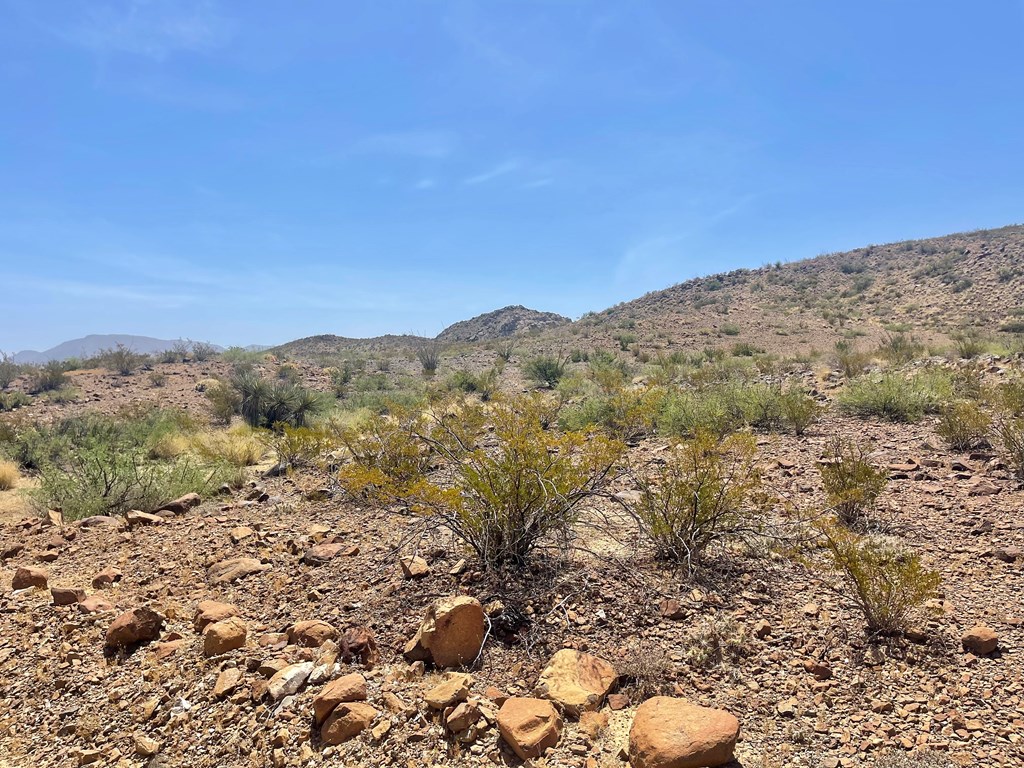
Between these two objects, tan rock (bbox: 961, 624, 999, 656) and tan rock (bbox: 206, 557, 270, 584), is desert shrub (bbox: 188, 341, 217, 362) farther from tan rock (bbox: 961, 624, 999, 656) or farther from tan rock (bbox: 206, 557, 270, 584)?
tan rock (bbox: 961, 624, 999, 656)

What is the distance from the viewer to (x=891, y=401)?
935 cm

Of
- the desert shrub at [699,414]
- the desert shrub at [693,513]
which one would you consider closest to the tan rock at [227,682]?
the desert shrub at [693,513]

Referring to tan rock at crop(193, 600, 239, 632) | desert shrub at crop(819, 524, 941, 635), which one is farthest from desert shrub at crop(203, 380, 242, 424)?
desert shrub at crop(819, 524, 941, 635)

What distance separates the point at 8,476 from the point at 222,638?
8415mm

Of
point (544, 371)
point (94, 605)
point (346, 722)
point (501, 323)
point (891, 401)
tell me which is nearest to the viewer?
point (346, 722)

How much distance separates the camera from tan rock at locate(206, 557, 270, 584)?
454cm

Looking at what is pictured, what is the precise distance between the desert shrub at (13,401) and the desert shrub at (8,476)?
36.1ft

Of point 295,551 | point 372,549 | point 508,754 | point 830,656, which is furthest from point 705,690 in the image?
point 295,551

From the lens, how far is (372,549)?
16.2 ft

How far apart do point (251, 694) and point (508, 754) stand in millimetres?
1481

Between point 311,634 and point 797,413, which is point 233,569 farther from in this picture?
point 797,413

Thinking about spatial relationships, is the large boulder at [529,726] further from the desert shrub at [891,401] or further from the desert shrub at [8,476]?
the desert shrub at [8,476]

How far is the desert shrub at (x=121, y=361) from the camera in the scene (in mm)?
23656

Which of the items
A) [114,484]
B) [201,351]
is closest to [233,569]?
[114,484]
